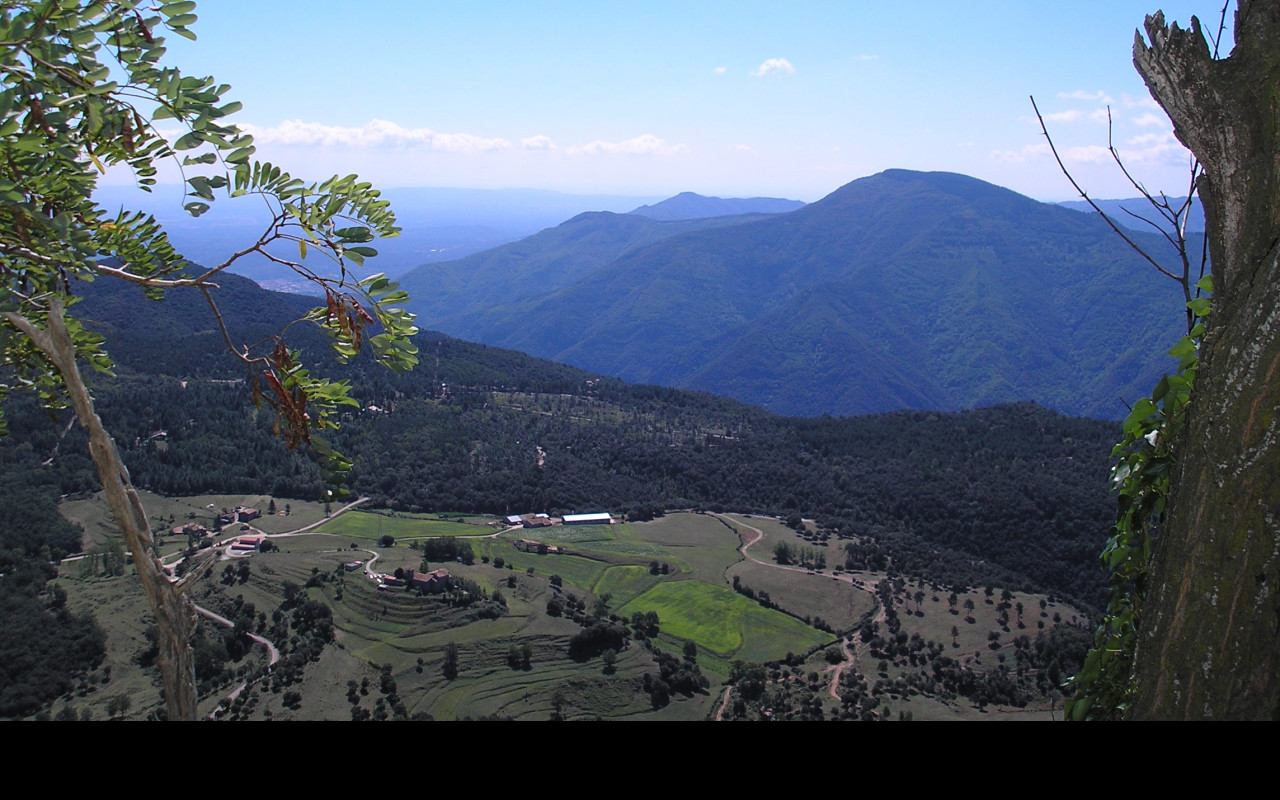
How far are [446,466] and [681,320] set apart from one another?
13034 centimetres

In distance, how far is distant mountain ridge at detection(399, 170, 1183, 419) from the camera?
4909 inches

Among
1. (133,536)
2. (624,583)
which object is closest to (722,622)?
(624,583)

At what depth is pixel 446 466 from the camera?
40.7m

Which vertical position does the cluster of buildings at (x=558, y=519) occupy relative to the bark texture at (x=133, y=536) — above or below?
below

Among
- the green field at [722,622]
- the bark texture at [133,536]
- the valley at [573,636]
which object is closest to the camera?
the bark texture at [133,536]

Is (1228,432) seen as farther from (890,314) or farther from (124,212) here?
(890,314)

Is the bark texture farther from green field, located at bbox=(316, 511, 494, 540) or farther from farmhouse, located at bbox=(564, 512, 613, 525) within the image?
farmhouse, located at bbox=(564, 512, 613, 525)

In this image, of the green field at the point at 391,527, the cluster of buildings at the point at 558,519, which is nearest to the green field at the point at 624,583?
the cluster of buildings at the point at 558,519

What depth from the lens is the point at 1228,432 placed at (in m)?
1.77

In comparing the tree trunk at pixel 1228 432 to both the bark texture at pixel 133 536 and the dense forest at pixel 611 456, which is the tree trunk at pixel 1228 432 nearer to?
the bark texture at pixel 133 536

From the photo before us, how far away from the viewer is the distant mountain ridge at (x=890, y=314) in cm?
12469

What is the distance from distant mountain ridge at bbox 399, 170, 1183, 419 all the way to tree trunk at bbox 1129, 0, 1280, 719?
10907 cm

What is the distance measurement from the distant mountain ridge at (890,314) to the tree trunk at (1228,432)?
10907cm
